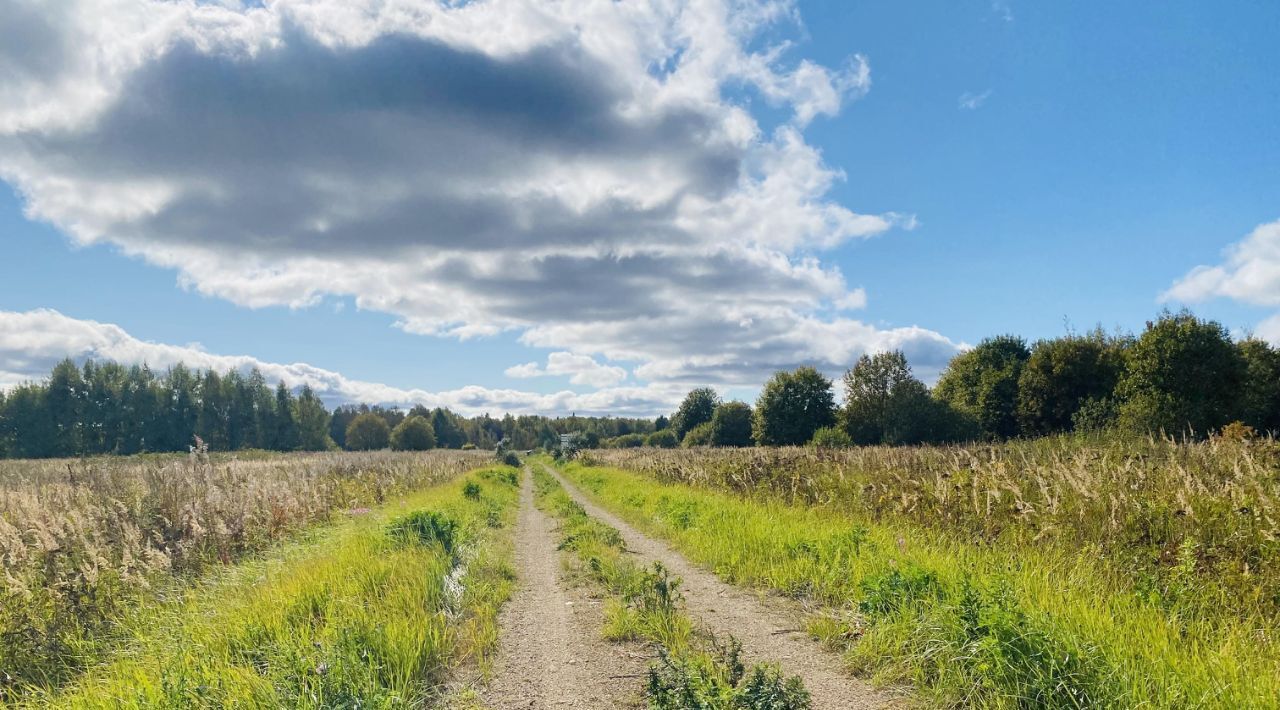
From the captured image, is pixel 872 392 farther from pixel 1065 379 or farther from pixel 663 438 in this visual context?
pixel 663 438

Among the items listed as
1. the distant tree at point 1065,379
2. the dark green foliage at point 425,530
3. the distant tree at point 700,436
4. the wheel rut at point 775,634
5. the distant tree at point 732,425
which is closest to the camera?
the wheel rut at point 775,634

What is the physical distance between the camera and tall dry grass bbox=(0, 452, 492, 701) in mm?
5863

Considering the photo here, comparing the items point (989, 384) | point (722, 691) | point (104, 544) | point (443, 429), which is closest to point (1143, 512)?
point (722, 691)

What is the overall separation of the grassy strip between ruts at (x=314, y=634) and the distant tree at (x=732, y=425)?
58.2 metres

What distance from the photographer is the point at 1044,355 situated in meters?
42.7

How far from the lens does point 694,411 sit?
86.3 m

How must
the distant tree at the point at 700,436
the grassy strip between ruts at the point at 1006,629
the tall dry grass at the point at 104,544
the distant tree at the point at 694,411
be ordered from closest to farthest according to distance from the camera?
1. the grassy strip between ruts at the point at 1006,629
2. the tall dry grass at the point at 104,544
3. the distant tree at the point at 700,436
4. the distant tree at the point at 694,411

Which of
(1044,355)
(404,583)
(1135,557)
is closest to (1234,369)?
(1044,355)

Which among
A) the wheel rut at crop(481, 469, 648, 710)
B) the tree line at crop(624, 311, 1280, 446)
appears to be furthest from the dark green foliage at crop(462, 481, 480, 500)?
the tree line at crop(624, 311, 1280, 446)

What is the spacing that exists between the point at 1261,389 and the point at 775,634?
134 ft

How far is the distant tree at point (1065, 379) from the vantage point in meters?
41.4

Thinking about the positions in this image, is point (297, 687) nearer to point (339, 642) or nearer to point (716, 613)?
point (339, 642)

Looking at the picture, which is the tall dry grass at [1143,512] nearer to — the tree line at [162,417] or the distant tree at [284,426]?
the tree line at [162,417]

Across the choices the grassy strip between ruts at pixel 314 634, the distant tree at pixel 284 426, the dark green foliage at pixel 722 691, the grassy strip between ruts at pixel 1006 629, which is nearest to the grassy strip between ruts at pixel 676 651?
the dark green foliage at pixel 722 691
